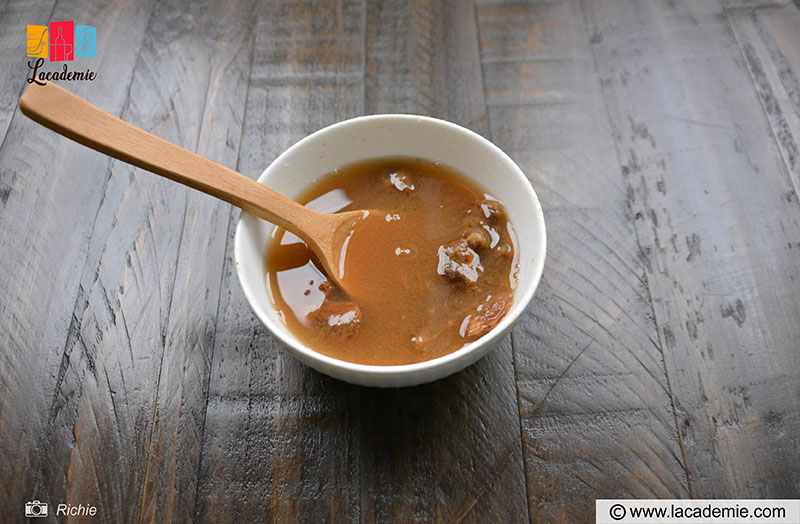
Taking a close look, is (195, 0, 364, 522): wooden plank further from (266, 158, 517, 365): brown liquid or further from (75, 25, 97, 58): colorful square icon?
(75, 25, 97, 58): colorful square icon

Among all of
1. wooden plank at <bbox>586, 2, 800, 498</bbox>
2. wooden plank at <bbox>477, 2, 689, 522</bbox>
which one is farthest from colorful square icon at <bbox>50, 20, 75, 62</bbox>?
wooden plank at <bbox>586, 2, 800, 498</bbox>

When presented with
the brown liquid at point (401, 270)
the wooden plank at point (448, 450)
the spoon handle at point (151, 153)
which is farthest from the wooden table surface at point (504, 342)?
the spoon handle at point (151, 153)

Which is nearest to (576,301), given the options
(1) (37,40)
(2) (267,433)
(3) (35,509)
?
(2) (267,433)

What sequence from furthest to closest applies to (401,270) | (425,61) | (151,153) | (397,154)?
(425,61) → (397,154) → (401,270) → (151,153)

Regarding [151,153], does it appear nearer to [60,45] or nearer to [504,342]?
[504,342]

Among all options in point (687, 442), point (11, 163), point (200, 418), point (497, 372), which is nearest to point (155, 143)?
point (200, 418)

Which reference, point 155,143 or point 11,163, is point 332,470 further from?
point 11,163
